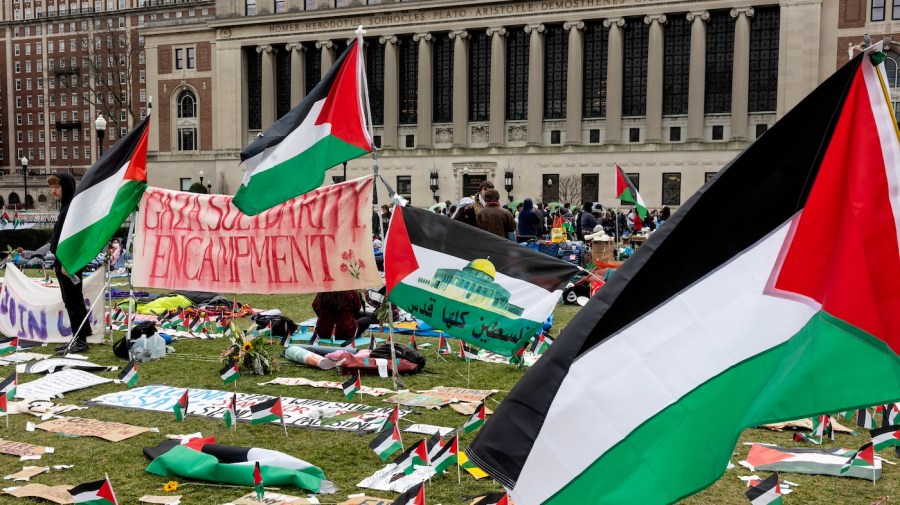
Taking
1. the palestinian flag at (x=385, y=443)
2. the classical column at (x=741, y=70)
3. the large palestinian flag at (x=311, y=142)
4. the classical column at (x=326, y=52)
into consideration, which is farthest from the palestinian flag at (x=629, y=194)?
the classical column at (x=326, y=52)

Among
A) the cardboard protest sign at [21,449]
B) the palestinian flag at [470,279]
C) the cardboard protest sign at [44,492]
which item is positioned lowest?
the cardboard protest sign at [21,449]

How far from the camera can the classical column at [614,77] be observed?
5731 cm

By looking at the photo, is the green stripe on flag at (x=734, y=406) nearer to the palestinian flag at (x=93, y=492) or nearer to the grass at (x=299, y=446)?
the grass at (x=299, y=446)

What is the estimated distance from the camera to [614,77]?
57.6 m

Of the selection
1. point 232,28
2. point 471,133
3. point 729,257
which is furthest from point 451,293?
point 232,28

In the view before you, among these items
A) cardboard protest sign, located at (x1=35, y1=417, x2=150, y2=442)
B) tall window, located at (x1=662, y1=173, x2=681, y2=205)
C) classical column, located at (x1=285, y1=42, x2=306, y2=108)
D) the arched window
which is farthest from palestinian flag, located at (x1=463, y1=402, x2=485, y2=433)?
the arched window

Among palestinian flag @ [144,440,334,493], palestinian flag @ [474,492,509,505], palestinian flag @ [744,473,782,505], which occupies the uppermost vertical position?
palestinian flag @ [744,473,782,505]

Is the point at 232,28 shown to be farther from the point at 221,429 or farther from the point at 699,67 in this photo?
the point at 221,429

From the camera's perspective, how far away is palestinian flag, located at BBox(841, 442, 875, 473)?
21.8 feet

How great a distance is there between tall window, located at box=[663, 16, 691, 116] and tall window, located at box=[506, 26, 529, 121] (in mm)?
10136

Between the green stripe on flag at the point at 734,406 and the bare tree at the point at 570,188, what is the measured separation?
2136 inches

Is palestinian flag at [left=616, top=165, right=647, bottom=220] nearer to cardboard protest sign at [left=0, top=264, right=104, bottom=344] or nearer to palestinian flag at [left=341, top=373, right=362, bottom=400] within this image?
cardboard protest sign at [left=0, top=264, right=104, bottom=344]

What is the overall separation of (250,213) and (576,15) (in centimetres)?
5288

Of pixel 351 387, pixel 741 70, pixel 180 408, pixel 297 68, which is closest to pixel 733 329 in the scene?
pixel 351 387
